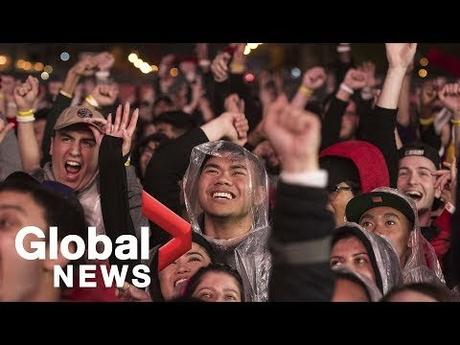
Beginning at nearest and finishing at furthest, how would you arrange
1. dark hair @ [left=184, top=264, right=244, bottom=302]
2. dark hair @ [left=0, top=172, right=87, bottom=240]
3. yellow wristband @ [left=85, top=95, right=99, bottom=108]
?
1. dark hair @ [left=184, top=264, right=244, bottom=302]
2. dark hair @ [left=0, top=172, right=87, bottom=240]
3. yellow wristband @ [left=85, top=95, right=99, bottom=108]

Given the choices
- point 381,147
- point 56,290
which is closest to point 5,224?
point 56,290

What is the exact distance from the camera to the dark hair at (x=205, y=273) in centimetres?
362

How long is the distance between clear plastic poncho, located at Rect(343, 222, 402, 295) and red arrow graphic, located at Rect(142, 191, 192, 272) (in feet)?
1.82

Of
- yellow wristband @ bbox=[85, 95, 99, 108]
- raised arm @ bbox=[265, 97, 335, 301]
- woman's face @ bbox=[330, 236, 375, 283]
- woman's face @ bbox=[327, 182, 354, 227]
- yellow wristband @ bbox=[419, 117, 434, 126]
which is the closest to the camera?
raised arm @ bbox=[265, 97, 335, 301]

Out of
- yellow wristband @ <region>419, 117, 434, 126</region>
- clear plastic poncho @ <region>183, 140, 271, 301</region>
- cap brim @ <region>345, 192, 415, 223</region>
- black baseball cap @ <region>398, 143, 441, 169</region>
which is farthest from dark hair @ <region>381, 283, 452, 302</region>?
yellow wristband @ <region>419, 117, 434, 126</region>

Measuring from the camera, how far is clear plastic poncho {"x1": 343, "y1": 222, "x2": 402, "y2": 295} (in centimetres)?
360

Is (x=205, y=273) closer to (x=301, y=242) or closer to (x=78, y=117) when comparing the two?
(x=78, y=117)

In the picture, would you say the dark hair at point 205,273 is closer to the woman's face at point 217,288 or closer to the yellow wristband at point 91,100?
the woman's face at point 217,288

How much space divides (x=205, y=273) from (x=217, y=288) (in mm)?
80

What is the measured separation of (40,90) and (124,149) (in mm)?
484

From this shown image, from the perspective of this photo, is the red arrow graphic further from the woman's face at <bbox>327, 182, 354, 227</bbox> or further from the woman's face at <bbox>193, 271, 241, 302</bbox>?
the woman's face at <bbox>327, 182, 354, 227</bbox>

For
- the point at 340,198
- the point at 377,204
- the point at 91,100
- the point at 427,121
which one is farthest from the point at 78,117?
the point at 427,121

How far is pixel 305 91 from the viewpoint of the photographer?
410cm

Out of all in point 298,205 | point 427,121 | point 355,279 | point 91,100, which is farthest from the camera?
point 427,121
